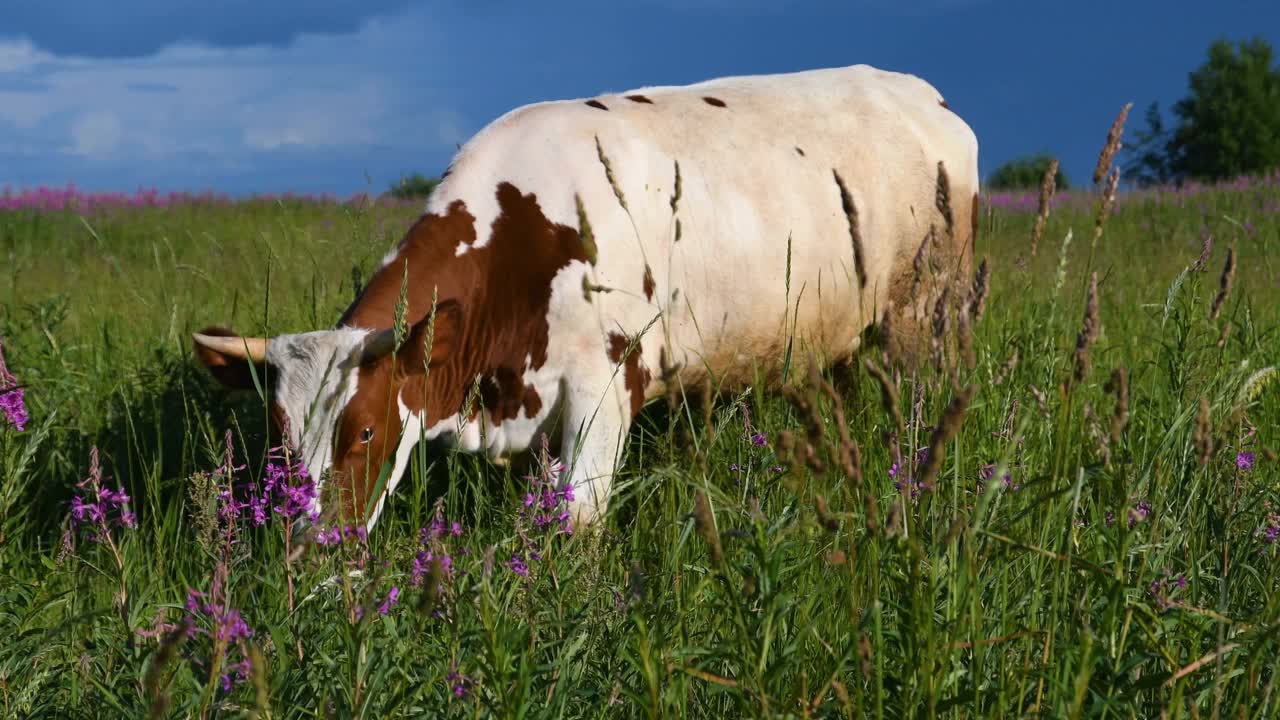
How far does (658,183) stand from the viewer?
4.50m

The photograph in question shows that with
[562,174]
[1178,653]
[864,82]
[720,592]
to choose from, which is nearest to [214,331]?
[562,174]

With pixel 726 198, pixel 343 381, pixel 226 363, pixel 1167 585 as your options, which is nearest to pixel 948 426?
pixel 1167 585

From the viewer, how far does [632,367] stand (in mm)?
4184

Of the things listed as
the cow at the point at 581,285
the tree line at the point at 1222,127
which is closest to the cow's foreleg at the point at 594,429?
the cow at the point at 581,285

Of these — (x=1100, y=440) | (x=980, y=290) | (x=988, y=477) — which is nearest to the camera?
(x=1100, y=440)

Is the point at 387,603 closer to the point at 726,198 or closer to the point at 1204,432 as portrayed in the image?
the point at 1204,432

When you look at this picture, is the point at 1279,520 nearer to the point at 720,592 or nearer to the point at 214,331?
the point at 720,592

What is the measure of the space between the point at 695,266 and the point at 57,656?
280 centimetres

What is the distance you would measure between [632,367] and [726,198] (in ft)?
3.21

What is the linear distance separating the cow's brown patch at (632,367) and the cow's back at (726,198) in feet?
0.11

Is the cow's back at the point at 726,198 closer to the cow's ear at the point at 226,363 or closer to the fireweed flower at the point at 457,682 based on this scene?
the cow's ear at the point at 226,363

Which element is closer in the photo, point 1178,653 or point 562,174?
point 1178,653

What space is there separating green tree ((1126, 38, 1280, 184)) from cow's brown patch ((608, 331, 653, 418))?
114 ft

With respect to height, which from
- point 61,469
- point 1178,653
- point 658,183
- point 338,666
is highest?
point 658,183
